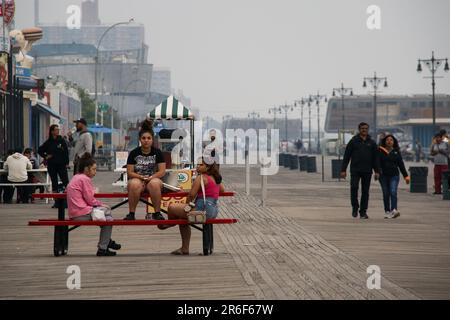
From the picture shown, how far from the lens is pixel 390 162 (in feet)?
80.8

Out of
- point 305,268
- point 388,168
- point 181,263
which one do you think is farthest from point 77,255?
point 388,168

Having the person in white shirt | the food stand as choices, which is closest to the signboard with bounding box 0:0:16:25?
the food stand

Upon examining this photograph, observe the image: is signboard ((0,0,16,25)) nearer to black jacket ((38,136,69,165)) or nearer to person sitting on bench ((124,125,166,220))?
black jacket ((38,136,69,165))

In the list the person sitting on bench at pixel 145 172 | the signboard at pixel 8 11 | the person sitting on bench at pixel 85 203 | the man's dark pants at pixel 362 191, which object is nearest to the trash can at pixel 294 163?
the signboard at pixel 8 11

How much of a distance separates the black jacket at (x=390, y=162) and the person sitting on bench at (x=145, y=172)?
8.34 meters

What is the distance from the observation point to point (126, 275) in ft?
45.6

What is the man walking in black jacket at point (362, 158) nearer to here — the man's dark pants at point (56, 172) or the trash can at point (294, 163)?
the man's dark pants at point (56, 172)

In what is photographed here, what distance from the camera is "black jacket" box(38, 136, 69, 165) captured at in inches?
1088

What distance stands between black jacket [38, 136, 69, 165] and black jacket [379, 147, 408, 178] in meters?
7.58

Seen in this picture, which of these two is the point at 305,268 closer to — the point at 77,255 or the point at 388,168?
the point at 77,255

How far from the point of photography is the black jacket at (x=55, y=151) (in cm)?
2763

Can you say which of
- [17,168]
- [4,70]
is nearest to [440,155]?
[17,168]

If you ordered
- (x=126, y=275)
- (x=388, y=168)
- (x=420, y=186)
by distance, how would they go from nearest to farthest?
(x=126, y=275)
(x=388, y=168)
(x=420, y=186)
